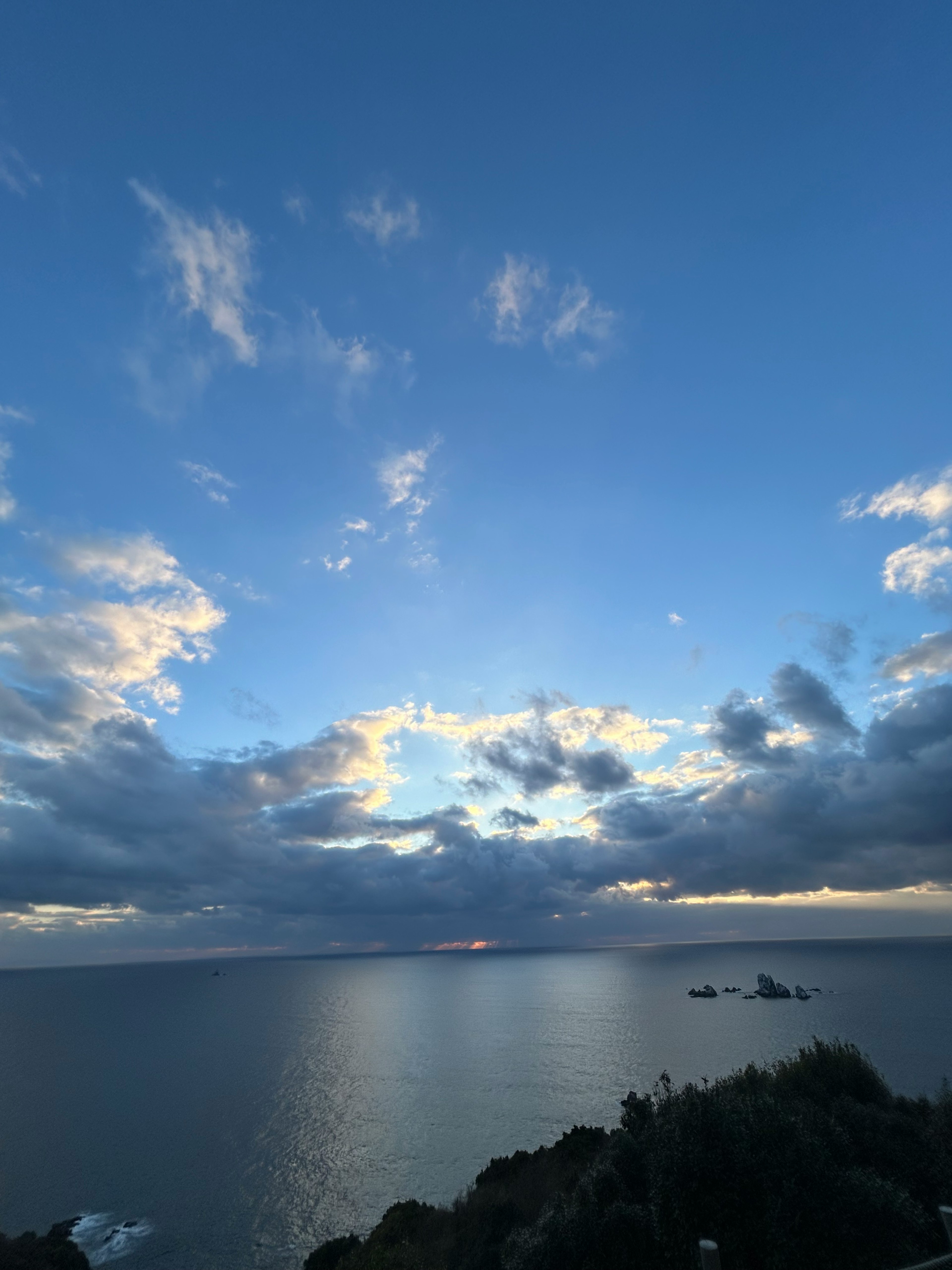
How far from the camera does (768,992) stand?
168 m

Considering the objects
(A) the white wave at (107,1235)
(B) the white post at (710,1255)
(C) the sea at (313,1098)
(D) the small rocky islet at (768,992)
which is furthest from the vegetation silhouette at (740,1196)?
(D) the small rocky islet at (768,992)

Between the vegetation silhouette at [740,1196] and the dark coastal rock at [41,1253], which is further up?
the vegetation silhouette at [740,1196]

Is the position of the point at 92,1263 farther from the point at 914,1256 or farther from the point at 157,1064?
the point at 157,1064

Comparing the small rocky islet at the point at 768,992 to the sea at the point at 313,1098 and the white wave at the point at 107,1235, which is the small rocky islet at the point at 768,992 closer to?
the sea at the point at 313,1098

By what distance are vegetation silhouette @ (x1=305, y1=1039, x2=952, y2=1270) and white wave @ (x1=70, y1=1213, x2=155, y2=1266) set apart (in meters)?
15.2

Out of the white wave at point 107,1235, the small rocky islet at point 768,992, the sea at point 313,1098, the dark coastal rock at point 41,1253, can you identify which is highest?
the small rocky islet at point 768,992

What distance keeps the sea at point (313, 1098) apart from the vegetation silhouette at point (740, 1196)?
48.1 ft

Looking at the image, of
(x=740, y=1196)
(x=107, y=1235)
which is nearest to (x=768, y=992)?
(x=107, y=1235)

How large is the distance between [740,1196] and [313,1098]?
227 feet

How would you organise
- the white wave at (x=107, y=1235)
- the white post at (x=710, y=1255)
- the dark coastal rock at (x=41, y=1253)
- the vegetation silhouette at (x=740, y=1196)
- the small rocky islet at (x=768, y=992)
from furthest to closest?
1. the small rocky islet at (x=768, y=992)
2. the white wave at (x=107, y=1235)
3. the dark coastal rock at (x=41, y=1253)
4. the vegetation silhouette at (x=740, y=1196)
5. the white post at (x=710, y=1255)

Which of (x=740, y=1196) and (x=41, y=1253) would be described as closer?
(x=740, y=1196)

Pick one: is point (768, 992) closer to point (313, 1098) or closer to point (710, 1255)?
point (313, 1098)

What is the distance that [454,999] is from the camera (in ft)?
604

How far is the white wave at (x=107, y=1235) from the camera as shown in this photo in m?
39.1
